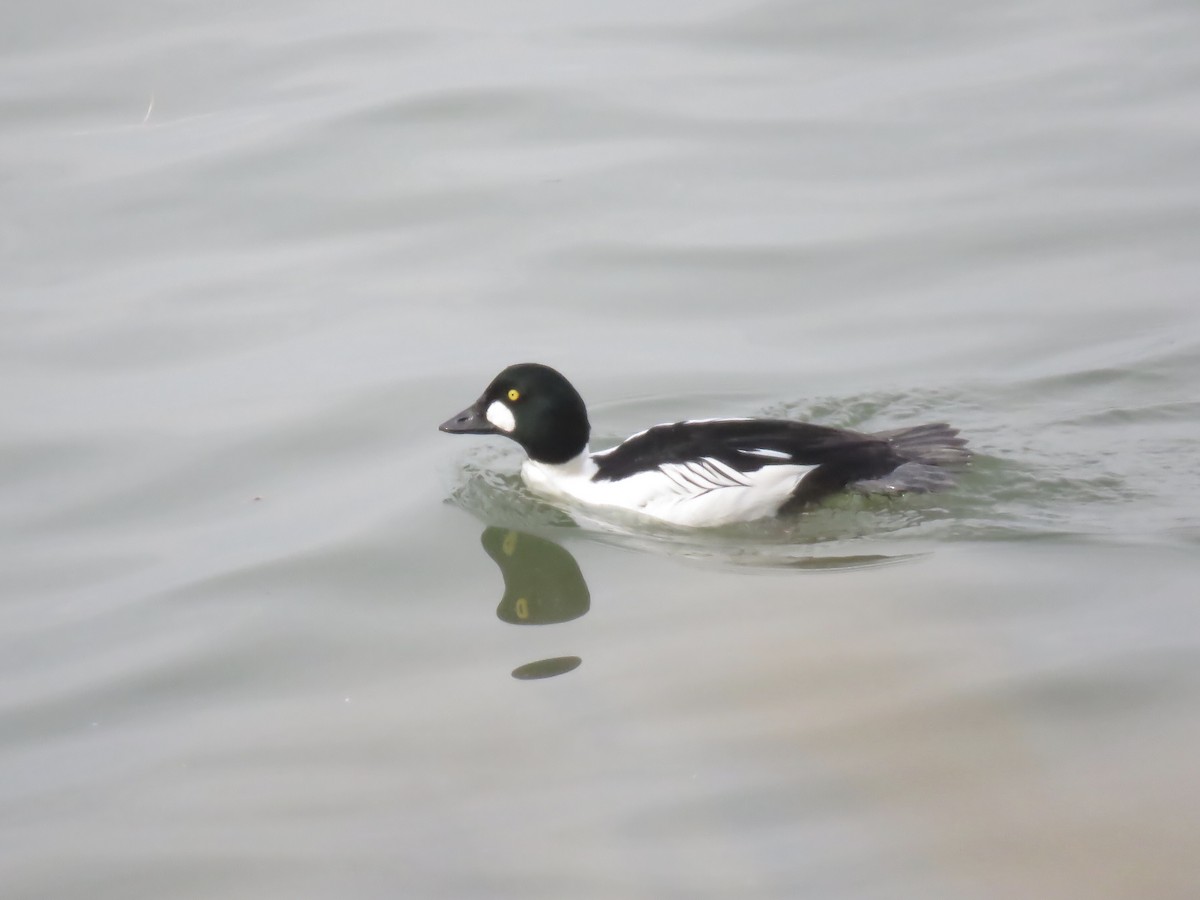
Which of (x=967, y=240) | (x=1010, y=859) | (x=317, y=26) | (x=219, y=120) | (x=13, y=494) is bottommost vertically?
(x=1010, y=859)

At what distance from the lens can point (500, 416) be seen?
27.1 feet

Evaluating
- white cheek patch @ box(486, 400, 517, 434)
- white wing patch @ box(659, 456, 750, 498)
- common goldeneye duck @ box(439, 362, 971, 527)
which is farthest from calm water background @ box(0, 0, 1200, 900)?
white cheek patch @ box(486, 400, 517, 434)

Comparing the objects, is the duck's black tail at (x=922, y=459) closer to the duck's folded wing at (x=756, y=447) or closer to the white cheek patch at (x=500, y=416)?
the duck's folded wing at (x=756, y=447)

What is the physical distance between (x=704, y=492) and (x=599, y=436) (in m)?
1.44

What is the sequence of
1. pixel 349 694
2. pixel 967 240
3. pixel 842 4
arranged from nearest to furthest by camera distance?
pixel 349 694 < pixel 967 240 < pixel 842 4

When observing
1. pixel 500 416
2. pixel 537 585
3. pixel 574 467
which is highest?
pixel 500 416

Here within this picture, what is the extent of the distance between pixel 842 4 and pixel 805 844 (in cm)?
1146

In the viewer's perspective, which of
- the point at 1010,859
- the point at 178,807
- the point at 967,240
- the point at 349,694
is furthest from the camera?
the point at 967,240

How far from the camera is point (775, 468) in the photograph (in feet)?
25.5

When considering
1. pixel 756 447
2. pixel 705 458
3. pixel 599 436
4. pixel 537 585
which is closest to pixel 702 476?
pixel 705 458

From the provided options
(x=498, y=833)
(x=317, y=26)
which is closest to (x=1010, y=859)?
(x=498, y=833)

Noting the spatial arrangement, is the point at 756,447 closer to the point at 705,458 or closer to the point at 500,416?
the point at 705,458

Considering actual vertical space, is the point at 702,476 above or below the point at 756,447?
below

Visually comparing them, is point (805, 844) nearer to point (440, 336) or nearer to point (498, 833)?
point (498, 833)
